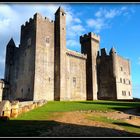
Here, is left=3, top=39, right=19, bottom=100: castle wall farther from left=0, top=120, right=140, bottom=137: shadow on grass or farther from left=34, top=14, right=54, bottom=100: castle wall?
left=0, top=120, right=140, bottom=137: shadow on grass

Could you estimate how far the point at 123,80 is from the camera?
58.7 m

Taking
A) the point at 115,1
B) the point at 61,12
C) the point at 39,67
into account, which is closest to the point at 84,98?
the point at 39,67

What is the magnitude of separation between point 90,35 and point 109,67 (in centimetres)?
911

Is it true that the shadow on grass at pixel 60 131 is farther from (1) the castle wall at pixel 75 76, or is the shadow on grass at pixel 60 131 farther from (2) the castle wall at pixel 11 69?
(2) the castle wall at pixel 11 69

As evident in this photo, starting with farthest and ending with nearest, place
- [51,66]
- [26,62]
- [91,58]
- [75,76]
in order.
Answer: [91,58], [75,76], [26,62], [51,66]

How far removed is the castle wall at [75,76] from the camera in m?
44.2

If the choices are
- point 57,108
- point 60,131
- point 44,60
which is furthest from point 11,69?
point 60,131

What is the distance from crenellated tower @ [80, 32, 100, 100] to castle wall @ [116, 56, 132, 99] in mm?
7766

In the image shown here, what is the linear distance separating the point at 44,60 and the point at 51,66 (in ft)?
5.88

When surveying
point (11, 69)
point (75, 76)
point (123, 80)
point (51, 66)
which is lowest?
point (75, 76)

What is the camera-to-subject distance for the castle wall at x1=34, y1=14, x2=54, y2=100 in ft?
129

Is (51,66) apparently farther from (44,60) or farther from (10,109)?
(10,109)

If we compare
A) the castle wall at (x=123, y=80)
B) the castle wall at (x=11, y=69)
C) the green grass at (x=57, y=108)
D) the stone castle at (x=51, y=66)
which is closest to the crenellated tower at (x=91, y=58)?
the stone castle at (x=51, y=66)

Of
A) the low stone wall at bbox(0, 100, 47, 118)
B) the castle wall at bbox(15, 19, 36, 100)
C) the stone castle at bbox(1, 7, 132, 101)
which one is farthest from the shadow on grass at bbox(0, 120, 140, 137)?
the castle wall at bbox(15, 19, 36, 100)
